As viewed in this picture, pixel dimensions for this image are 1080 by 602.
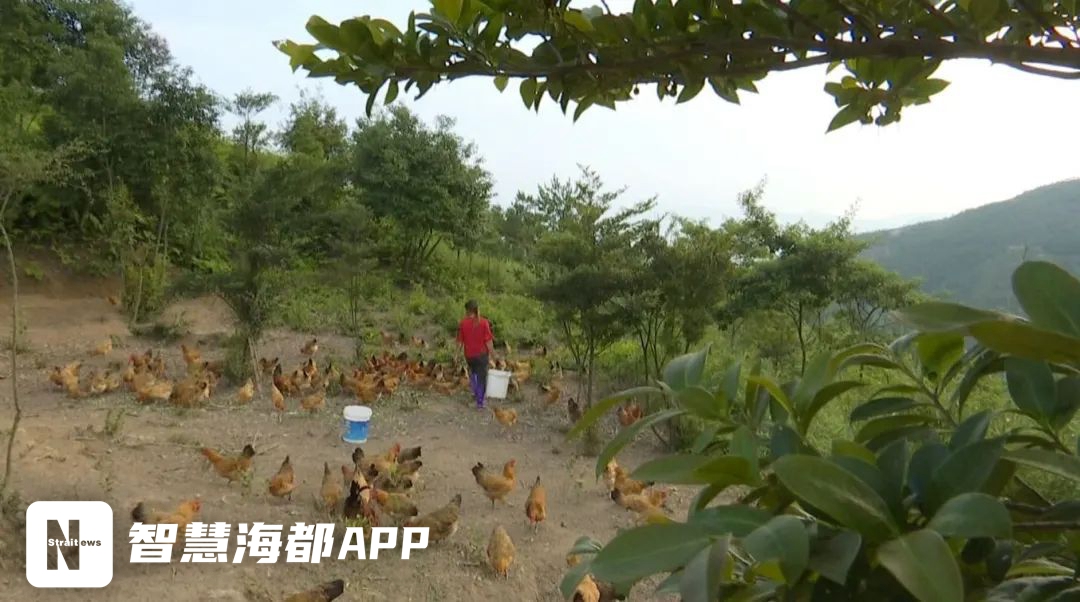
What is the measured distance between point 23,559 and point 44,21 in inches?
470

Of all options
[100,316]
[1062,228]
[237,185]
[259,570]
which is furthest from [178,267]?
[1062,228]

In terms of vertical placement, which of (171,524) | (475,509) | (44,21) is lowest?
(475,509)

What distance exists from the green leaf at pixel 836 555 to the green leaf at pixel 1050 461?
135 mm

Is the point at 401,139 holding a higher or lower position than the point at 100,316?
higher

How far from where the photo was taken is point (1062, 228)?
17672 mm

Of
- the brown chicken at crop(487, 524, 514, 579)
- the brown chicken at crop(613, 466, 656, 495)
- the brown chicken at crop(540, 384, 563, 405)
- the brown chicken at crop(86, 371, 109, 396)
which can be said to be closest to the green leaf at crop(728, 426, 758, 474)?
the brown chicken at crop(487, 524, 514, 579)

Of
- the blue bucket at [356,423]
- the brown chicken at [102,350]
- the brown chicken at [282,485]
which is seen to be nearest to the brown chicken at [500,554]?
the brown chicken at [282,485]

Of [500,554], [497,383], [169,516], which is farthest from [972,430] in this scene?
[497,383]

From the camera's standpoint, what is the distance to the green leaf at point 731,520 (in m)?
0.42

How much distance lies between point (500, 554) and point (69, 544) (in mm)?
2057

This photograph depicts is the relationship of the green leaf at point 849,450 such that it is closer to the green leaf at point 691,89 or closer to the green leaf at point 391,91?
the green leaf at point 691,89

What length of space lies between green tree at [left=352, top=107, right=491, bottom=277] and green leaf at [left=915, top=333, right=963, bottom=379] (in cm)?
1392

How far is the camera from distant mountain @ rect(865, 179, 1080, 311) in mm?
15445

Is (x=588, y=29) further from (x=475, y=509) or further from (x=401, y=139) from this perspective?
(x=401, y=139)
